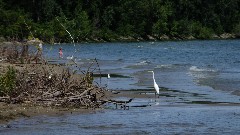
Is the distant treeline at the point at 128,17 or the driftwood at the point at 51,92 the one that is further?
the distant treeline at the point at 128,17

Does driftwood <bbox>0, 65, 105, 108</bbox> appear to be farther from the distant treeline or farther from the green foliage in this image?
the distant treeline

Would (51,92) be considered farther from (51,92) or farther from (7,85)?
(7,85)

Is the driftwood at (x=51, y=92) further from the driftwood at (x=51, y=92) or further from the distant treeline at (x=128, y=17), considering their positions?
the distant treeline at (x=128, y=17)

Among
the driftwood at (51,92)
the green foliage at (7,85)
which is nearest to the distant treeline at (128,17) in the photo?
the driftwood at (51,92)

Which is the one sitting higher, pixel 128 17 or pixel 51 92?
pixel 128 17

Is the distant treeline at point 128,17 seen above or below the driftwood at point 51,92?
above

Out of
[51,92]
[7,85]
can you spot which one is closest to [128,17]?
[51,92]

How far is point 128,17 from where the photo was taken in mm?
120500

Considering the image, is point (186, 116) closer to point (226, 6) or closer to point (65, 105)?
point (65, 105)

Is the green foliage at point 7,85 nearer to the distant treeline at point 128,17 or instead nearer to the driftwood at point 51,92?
the driftwood at point 51,92

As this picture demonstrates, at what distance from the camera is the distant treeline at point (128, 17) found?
349ft

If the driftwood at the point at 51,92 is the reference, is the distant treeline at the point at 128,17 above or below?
above

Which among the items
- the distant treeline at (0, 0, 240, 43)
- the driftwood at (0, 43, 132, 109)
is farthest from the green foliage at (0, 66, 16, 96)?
the distant treeline at (0, 0, 240, 43)

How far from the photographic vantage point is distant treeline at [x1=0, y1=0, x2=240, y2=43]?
106 meters
